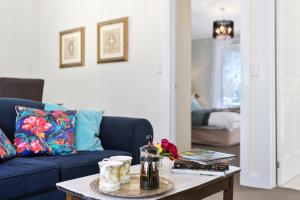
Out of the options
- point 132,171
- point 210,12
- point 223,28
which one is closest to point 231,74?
point 223,28

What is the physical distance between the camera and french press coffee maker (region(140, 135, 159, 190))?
1396mm

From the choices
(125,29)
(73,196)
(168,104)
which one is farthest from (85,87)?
(73,196)

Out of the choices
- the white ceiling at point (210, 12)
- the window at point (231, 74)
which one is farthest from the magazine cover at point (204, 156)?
the window at point (231, 74)

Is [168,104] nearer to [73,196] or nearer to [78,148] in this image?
[78,148]

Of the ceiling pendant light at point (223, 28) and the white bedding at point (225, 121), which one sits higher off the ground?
the ceiling pendant light at point (223, 28)

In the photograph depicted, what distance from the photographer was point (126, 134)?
2566 mm

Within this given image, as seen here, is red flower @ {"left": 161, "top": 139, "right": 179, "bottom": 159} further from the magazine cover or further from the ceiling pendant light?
the ceiling pendant light

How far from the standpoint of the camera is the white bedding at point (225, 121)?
540 centimetres

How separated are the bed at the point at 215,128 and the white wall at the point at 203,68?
2.93 m

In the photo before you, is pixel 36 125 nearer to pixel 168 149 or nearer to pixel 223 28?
pixel 168 149

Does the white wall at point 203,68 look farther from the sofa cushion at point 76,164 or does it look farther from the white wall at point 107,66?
the sofa cushion at point 76,164

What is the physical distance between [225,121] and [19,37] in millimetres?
3510

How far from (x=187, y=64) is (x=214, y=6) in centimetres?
221

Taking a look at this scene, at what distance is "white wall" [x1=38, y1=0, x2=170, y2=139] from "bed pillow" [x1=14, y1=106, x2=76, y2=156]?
5.00ft
